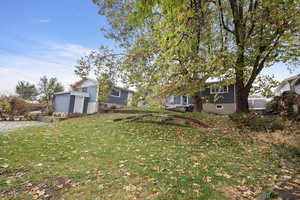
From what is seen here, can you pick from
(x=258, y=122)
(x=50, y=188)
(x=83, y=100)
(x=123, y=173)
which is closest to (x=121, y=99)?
(x=83, y=100)

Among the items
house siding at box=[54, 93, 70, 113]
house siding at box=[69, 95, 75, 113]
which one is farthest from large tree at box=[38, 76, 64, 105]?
house siding at box=[69, 95, 75, 113]

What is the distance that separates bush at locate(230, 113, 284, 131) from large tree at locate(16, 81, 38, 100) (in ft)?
→ 144

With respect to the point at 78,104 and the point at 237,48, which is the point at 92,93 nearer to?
the point at 78,104

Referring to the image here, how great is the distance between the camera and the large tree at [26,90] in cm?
3625

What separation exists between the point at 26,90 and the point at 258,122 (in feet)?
153

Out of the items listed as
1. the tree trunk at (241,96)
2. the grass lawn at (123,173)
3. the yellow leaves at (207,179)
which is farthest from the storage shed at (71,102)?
the yellow leaves at (207,179)

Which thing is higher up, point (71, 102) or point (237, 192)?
point (71, 102)

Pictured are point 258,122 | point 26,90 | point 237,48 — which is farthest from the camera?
point 26,90

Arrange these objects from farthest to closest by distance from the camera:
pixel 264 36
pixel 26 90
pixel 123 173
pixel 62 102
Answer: pixel 26 90 → pixel 62 102 → pixel 264 36 → pixel 123 173

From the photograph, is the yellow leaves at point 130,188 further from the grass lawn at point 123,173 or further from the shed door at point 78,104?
the shed door at point 78,104

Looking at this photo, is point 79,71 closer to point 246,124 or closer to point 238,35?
point 238,35

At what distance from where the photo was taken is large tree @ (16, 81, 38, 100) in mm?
36250

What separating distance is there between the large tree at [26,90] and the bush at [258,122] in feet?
144

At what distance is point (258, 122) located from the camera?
8094 millimetres
